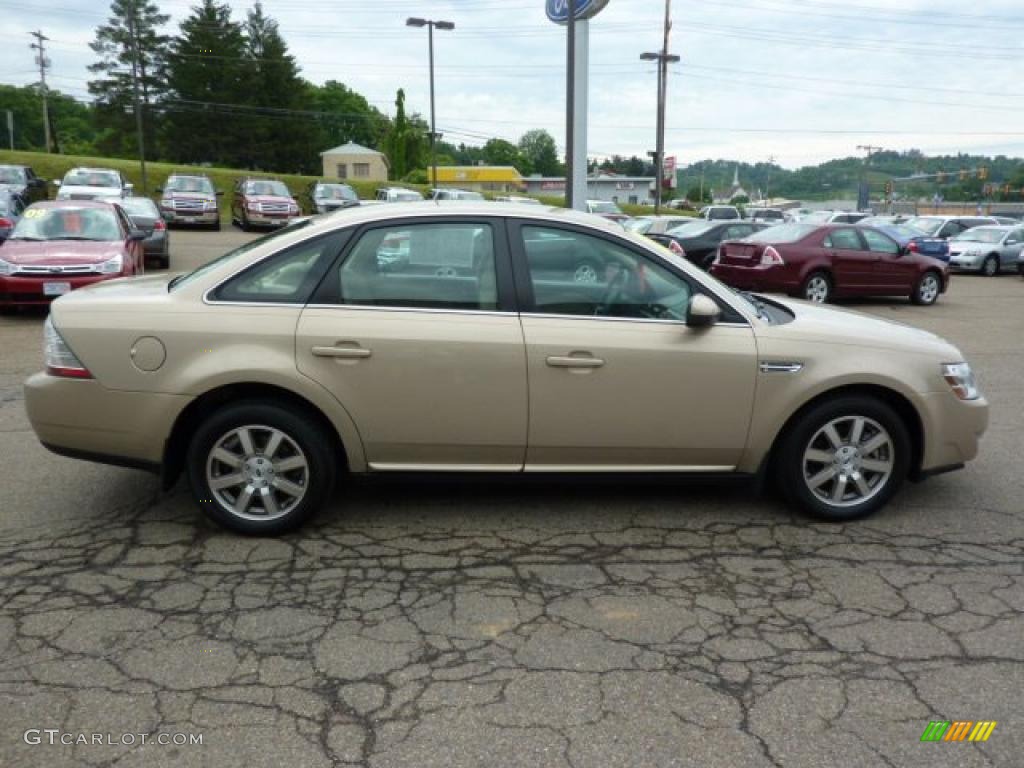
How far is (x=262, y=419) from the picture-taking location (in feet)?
12.9

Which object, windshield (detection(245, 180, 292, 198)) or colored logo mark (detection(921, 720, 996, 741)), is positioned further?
windshield (detection(245, 180, 292, 198))

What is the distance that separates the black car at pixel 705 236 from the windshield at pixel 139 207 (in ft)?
34.6

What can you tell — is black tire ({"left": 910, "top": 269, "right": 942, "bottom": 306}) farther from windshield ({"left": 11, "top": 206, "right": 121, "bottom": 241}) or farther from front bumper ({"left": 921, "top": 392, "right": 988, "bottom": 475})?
windshield ({"left": 11, "top": 206, "right": 121, "bottom": 241})

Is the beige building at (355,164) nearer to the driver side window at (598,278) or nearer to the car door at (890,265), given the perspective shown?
the car door at (890,265)

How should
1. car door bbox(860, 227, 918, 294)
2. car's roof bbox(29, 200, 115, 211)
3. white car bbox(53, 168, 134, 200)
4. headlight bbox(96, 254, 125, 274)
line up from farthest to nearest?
1. white car bbox(53, 168, 134, 200)
2. car door bbox(860, 227, 918, 294)
3. car's roof bbox(29, 200, 115, 211)
4. headlight bbox(96, 254, 125, 274)

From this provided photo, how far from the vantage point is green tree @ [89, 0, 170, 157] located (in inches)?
2645

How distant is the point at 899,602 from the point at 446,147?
15185 centimetres

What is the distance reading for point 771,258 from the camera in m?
13.6

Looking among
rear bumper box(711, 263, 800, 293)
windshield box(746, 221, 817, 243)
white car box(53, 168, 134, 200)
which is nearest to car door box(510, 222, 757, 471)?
rear bumper box(711, 263, 800, 293)

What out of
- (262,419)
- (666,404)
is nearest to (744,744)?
(666,404)

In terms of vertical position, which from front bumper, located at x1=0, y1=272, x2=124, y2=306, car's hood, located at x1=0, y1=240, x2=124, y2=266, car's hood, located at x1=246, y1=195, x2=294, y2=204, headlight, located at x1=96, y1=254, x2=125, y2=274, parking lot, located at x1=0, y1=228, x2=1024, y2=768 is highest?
car's hood, located at x1=246, y1=195, x2=294, y2=204

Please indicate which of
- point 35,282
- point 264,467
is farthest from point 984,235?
point 264,467

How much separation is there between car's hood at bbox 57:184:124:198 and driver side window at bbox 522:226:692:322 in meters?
21.4

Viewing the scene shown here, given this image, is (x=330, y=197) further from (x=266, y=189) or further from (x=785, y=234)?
(x=785, y=234)
